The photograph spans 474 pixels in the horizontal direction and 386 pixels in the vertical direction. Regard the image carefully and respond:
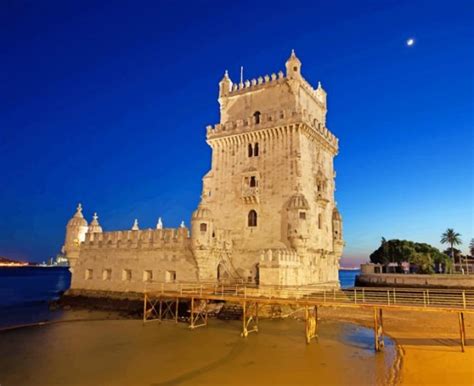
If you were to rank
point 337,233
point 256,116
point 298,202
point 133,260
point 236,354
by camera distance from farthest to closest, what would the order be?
point 337,233
point 256,116
point 133,260
point 298,202
point 236,354

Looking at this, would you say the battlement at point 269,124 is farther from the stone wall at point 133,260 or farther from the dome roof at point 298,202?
the stone wall at point 133,260

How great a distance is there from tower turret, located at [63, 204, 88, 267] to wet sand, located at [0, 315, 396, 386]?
13493mm

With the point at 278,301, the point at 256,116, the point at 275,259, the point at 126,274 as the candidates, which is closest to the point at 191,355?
the point at 278,301

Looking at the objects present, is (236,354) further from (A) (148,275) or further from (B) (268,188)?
(A) (148,275)

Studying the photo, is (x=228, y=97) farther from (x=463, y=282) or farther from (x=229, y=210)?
(x=463, y=282)

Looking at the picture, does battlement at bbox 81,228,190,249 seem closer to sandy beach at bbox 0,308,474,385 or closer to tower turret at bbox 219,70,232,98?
sandy beach at bbox 0,308,474,385

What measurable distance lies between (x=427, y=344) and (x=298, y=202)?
45.8ft

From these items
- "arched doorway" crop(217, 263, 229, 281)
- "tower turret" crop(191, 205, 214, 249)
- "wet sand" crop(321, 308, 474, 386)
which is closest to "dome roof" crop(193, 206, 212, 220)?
"tower turret" crop(191, 205, 214, 249)

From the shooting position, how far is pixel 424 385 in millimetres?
14773

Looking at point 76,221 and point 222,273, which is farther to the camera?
point 76,221

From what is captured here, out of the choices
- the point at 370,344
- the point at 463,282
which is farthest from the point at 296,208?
the point at 463,282

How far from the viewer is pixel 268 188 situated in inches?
1330

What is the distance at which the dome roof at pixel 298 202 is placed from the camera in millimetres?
31047

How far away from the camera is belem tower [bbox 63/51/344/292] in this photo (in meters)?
31.9
